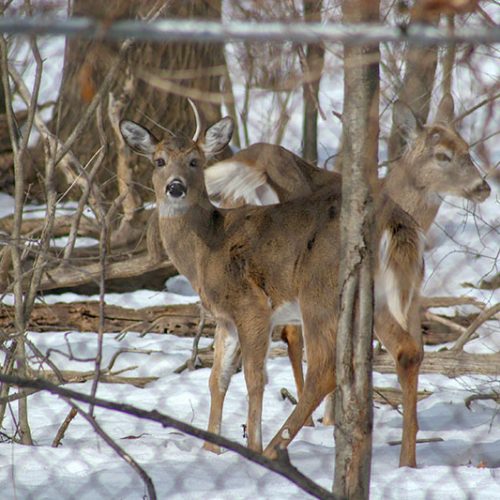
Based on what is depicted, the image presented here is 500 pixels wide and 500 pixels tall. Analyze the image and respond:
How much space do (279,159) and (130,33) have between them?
4751 millimetres

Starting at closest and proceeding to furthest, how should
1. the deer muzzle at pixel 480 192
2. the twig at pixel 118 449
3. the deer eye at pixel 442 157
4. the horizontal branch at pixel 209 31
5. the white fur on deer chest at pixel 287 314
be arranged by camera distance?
the horizontal branch at pixel 209 31, the twig at pixel 118 449, the white fur on deer chest at pixel 287 314, the deer muzzle at pixel 480 192, the deer eye at pixel 442 157

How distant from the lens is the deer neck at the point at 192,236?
5922 millimetres

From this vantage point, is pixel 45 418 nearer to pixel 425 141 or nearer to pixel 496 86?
pixel 425 141

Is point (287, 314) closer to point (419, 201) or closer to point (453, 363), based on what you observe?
point (453, 363)

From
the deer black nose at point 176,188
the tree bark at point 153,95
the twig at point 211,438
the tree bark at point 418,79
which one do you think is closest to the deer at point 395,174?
the tree bark at point 418,79

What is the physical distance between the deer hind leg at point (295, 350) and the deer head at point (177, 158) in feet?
3.36

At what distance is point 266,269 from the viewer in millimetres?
5516

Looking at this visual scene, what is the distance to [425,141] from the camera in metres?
6.96

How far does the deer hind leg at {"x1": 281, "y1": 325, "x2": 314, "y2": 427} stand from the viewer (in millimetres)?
6375

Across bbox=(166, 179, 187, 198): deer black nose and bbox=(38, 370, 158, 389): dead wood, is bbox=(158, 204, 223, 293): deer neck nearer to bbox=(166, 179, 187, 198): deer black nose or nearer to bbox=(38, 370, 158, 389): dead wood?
bbox=(166, 179, 187, 198): deer black nose

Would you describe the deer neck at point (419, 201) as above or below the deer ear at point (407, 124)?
below

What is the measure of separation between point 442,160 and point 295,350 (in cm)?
167

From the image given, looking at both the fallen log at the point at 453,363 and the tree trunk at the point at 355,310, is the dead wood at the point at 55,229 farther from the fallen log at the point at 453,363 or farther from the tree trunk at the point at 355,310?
the tree trunk at the point at 355,310

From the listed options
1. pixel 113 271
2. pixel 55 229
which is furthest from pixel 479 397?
pixel 55 229
